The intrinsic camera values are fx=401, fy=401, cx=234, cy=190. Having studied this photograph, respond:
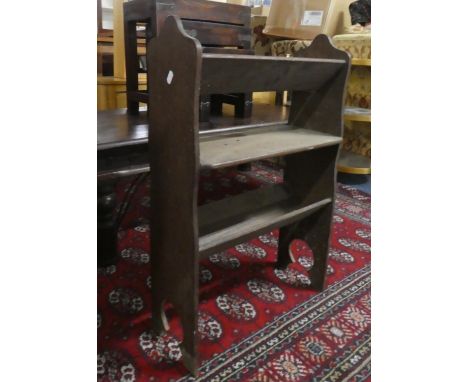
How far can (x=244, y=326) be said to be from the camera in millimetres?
1422

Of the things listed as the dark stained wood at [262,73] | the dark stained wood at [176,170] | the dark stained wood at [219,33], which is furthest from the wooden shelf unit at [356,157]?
the dark stained wood at [176,170]

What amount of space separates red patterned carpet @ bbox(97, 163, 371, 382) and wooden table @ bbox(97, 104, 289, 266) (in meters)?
0.15

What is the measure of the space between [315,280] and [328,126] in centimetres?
63

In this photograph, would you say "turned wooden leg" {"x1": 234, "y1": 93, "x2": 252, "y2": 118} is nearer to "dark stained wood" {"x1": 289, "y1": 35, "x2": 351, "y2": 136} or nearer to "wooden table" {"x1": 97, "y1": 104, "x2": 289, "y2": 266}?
"wooden table" {"x1": 97, "y1": 104, "x2": 289, "y2": 266}

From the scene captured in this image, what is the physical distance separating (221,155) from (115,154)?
1.83ft

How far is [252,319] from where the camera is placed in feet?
4.79

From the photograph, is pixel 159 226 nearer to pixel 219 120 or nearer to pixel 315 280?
pixel 315 280

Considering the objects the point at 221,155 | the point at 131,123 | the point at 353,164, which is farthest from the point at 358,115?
the point at 221,155

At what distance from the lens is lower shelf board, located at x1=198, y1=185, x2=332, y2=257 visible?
125 centimetres

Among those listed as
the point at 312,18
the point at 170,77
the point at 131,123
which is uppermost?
the point at 312,18

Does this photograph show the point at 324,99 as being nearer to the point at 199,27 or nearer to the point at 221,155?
the point at 221,155

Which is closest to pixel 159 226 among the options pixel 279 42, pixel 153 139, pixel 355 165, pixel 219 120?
pixel 153 139

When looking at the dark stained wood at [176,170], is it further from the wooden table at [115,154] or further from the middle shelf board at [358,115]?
the middle shelf board at [358,115]

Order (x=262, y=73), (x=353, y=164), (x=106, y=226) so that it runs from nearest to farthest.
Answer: (x=262, y=73)
(x=106, y=226)
(x=353, y=164)
